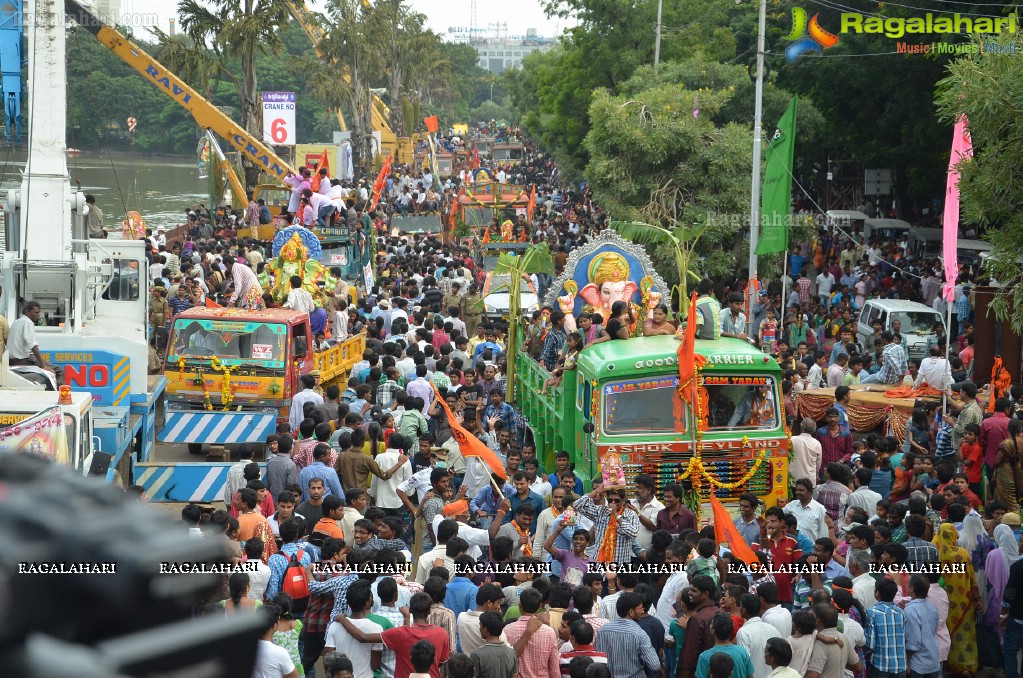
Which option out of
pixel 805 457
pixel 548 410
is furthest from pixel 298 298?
pixel 805 457

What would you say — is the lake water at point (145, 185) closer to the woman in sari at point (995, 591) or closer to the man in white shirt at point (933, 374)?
the man in white shirt at point (933, 374)

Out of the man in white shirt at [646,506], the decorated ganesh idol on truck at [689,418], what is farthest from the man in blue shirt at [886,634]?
the decorated ganesh idol on truck at [689,418]

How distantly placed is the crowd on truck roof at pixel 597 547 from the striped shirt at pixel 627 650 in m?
0.01

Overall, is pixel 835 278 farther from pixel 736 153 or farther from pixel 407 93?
pixel 407 93

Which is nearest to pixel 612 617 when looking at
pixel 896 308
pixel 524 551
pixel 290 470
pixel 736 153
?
pixel 524 551

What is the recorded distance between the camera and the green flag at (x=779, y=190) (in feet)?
73.8

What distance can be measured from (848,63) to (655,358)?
985 inches

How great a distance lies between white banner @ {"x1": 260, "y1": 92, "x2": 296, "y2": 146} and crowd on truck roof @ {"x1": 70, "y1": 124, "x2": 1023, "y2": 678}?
41689 millimetres

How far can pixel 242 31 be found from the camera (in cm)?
Answer: 4262

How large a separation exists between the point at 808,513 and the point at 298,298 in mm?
11359

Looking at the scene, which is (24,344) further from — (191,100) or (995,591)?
(191,100)

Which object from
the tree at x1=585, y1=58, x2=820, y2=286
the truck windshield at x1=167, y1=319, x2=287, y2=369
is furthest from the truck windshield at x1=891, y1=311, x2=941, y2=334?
the truck windshield at x1=167, y1=319, x2=287, y2=369

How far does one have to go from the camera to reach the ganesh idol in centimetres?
1655

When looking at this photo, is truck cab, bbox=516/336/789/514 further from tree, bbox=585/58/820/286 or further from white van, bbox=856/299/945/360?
tree, bbox=585/58/820/286
